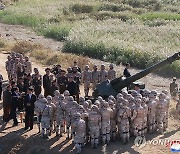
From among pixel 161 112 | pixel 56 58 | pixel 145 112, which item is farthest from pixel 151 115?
pixel 56 58

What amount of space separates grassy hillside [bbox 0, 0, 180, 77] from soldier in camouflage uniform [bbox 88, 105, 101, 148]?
36.8 ft

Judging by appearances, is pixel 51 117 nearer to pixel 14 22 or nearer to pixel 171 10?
pixel 14 22

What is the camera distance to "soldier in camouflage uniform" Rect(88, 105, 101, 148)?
15.8 m

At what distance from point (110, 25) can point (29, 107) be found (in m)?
21.4

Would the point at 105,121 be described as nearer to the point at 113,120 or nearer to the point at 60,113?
the point at 113,120

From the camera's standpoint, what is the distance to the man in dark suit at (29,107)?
1733 centimetres

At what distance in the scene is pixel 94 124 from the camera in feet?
52.1

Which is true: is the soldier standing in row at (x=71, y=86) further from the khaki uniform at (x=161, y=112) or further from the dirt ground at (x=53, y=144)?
the khaki uniform at (x=161, y=112)

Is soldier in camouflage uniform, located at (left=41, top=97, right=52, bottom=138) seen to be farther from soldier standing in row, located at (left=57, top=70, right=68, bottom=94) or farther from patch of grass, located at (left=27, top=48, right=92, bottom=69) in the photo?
patch of grass, located at (left=27, top=48, right=92, bottom=69)

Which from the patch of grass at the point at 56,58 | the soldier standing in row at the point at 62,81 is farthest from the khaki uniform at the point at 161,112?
the patch of grass at the point at 56,58

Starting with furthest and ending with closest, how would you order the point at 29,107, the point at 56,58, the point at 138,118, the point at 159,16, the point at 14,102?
1. the point at 159,16
2. the point at 56,58
3. the point at 14,102
4. the point at 29,107
5. the point at 138,118

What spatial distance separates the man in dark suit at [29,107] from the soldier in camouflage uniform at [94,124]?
257cm

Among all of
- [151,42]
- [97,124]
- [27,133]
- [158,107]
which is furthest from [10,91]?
[151,42]

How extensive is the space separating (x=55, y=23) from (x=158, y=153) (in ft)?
85.6
